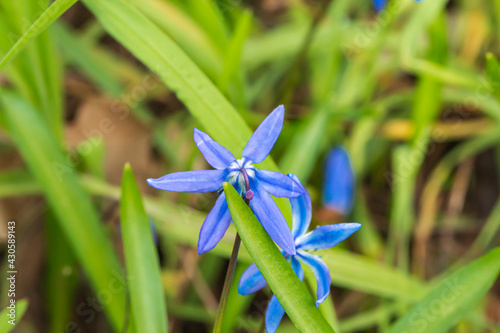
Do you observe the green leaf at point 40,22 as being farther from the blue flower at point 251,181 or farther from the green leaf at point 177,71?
the blue flower at point 251,181

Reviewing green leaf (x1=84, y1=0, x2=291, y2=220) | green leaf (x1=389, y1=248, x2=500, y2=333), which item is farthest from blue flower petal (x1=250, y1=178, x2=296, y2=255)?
green leaf (x1=389, y1=248, x2=500, y2=333)

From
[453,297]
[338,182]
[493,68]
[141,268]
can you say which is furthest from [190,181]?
[338,182]

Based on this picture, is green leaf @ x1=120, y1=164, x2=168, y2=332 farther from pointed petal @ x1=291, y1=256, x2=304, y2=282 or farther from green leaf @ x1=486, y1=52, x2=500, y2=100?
green leaf @ x1=486, y1=52, x2=500, y2=100

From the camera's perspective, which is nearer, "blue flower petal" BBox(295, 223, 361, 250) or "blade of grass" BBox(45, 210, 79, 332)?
"blue flower petal" BBox(295, 223, 361, 250)

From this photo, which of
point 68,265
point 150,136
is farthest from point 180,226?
point 150,136

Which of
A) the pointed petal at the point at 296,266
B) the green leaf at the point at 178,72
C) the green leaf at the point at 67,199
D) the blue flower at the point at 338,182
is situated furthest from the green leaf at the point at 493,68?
the green leaf at the point at 67,199

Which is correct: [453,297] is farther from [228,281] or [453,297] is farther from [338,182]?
[338,182]

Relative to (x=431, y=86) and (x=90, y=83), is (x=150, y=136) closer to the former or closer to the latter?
(x=90, y=83)
